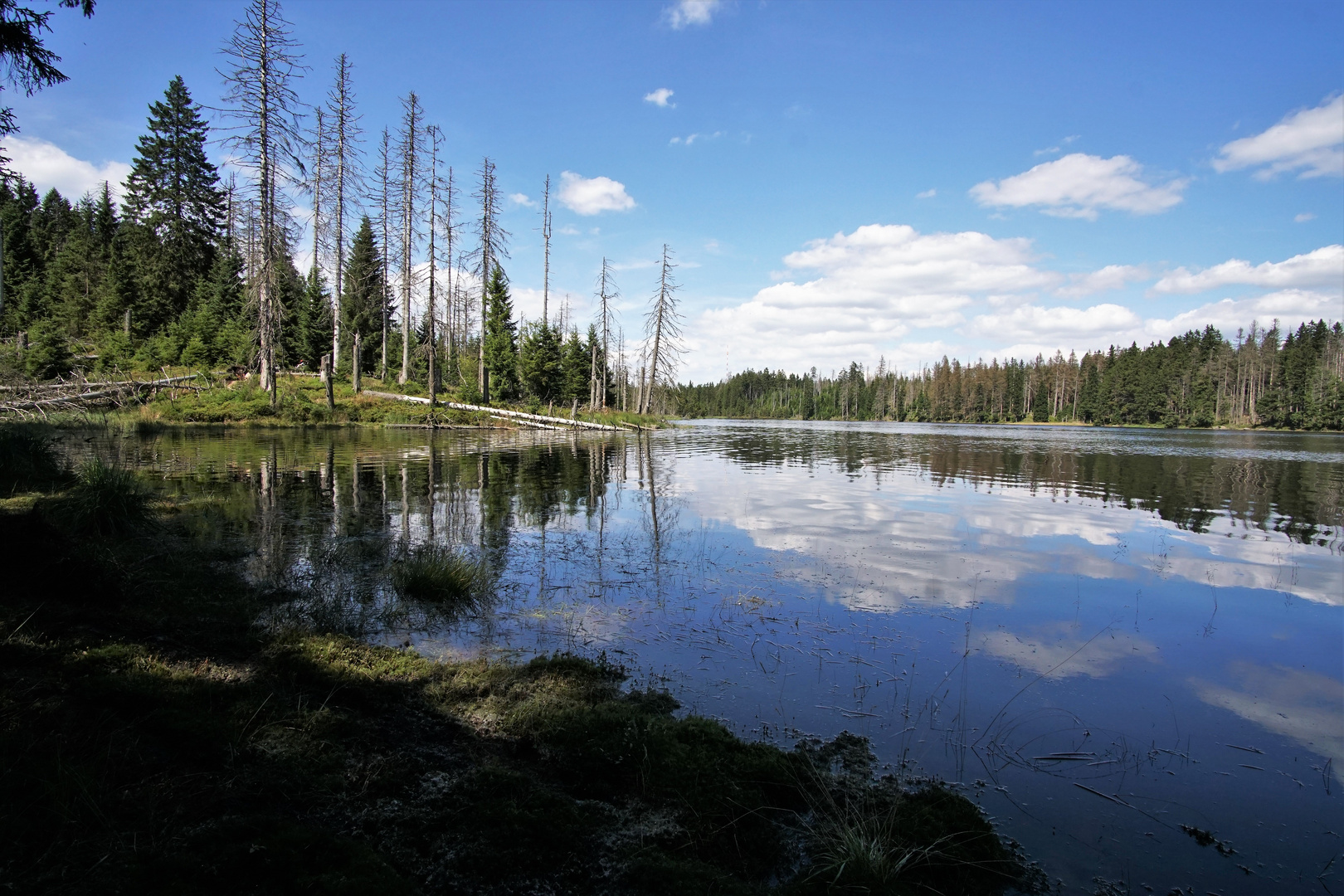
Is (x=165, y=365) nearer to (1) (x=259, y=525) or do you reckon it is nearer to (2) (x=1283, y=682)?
(1) (x=259, y=525)

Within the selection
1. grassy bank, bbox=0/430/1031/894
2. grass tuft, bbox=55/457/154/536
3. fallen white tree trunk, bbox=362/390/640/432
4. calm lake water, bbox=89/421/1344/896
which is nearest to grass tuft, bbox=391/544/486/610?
calm lake water, bbox=89/421/1344/896

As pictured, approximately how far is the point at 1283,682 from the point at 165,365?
52.0 meters

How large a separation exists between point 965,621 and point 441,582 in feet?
21.7

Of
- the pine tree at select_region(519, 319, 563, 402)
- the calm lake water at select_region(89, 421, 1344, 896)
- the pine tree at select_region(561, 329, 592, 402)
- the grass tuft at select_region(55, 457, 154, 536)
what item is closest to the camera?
the calm lake water at select_region(89, 421, 1344, 896)

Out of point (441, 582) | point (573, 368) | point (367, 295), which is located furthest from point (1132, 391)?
point (441, 582)

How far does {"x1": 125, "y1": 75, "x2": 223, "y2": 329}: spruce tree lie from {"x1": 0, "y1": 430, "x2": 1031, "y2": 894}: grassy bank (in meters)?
50.8

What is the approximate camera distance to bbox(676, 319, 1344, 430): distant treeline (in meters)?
95.7

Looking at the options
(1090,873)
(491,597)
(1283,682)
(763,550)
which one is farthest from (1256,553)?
(491,597)

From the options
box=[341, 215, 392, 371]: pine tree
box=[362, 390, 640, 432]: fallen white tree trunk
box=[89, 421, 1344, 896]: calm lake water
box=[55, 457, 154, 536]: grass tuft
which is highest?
box=[341, 215, 392, 371]: pine tree

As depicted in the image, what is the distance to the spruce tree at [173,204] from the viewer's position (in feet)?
149

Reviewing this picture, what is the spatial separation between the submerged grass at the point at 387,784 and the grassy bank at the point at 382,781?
14 millimetres

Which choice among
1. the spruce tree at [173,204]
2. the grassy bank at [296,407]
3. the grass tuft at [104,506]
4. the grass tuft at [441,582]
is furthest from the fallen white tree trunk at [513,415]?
the grass tuft at [441,582]

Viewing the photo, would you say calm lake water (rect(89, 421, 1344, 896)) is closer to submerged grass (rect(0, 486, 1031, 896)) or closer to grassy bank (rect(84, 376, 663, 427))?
submerged grass (rect(0, 486, 1031, 896))

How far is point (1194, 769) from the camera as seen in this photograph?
5.07m
